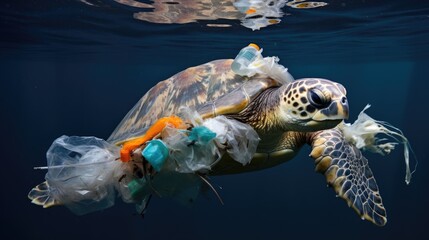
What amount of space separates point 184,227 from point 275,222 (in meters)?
6.93

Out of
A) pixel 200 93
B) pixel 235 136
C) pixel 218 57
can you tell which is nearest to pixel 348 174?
pixel 235 136

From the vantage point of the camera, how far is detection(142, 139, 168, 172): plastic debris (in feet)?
8.08

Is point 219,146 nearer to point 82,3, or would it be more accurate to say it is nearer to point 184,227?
point 82,3

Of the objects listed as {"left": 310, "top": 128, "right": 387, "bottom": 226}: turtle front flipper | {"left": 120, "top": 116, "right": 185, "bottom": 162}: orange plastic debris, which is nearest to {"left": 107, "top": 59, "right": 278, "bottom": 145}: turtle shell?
{"left": 120, "top": 116, "right": 185, "bottom": 162}: orange plastic debris

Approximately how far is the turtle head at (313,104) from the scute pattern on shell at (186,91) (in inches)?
26.5

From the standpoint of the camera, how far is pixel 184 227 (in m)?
17.9

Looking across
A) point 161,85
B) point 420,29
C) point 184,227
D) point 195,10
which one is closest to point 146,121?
point 161,85

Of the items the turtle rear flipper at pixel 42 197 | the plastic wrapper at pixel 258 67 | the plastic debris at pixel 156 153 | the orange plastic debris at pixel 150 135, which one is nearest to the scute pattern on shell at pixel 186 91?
the plastic wrapper at pixel 258 67

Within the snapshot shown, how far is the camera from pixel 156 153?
2477mm

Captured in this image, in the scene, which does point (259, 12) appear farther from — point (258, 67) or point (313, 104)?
point (313, 104)

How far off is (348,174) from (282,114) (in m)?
0.89

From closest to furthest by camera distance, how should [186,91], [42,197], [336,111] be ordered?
[336,111] < [186,91] < [42,197]

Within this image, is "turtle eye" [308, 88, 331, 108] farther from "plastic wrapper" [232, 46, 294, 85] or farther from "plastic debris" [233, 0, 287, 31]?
"plastic debris" [233, 0, 287, 31]

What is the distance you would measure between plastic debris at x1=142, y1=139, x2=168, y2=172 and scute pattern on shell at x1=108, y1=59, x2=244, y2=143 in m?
0.93
